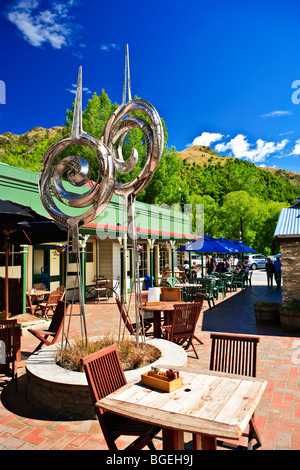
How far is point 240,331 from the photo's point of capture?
8219mm

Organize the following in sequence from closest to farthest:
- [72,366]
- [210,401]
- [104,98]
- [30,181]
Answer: [210,401] < [72,366] < [30,181] < [104,98]

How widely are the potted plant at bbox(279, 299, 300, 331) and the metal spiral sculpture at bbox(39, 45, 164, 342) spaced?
497cm

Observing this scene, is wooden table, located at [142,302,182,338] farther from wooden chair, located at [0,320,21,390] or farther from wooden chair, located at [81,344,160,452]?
wooden chair, located at [81,344,160,452]

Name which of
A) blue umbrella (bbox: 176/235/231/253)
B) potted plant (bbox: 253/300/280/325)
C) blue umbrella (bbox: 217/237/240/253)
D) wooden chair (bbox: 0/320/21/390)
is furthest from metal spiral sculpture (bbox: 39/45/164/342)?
blue umbrella (bbox: 217/237/240/253)

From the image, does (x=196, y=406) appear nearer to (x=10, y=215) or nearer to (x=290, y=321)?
(x=10, y=215)

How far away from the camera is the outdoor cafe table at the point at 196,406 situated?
216 cm

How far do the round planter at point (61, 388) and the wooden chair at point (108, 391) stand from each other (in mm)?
751

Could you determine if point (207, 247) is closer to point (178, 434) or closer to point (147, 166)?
point (147, 166)

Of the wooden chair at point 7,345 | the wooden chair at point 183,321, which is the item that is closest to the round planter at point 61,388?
the wooden chair at point 7,345

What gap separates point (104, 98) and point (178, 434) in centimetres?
3271

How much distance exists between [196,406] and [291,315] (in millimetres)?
6557

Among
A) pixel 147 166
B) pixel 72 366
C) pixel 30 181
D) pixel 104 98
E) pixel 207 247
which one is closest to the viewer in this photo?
pixel 72 366

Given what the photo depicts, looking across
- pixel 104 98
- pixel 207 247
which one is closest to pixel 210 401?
pixel 207 247
